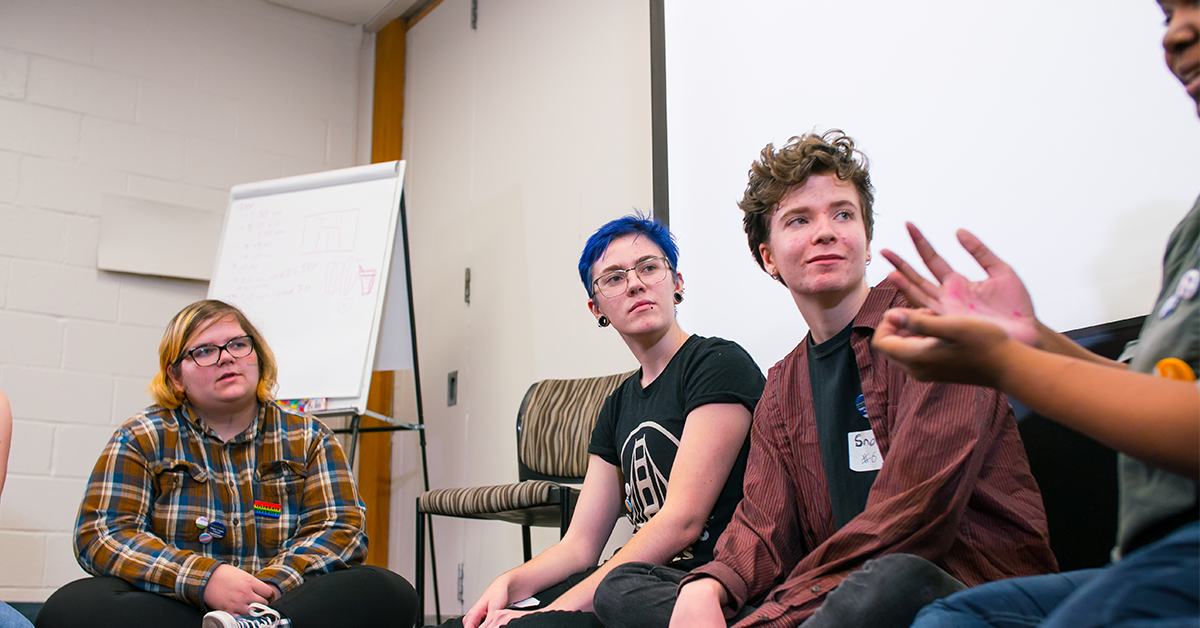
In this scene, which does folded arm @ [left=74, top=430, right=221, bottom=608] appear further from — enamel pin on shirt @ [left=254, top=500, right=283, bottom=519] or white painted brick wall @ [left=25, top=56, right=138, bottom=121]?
white painted brick wall @ [left=25, top=56, right=138, bottom=121]

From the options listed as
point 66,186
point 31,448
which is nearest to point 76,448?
point 31,448

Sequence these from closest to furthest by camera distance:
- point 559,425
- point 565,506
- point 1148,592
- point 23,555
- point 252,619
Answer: point 1148,592 < point 252,619 < point 565,506 < point 559,425 < point 23,555

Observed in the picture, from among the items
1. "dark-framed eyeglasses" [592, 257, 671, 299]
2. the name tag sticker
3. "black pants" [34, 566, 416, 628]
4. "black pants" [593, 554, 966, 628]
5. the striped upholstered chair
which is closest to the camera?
"black pants" [593, 554, 966, 628]

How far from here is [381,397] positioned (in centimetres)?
399

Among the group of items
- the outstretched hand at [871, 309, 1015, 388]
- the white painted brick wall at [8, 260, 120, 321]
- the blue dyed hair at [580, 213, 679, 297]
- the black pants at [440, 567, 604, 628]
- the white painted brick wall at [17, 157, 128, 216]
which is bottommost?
the black pants at [440, 567, 604, 628]

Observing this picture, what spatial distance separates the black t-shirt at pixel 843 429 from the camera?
128 cm

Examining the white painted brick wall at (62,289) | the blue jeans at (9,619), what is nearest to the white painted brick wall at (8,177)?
the white painted brick wall at (62,289)

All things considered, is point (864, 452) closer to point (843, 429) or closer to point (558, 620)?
point (843, 429)

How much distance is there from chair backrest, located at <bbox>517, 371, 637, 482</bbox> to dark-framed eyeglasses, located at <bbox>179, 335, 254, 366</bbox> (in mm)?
973

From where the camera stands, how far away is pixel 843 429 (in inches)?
52.1

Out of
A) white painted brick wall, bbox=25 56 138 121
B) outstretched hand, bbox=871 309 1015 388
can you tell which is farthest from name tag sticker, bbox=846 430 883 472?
white painted brick wall, bbox=25 56 138 121

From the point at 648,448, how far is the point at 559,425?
1.04 meters

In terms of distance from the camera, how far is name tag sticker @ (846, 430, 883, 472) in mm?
1275

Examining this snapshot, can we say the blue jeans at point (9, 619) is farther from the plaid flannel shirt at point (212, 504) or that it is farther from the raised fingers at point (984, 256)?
the raised fingers at point (984, 256)
